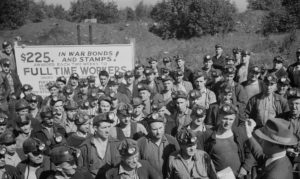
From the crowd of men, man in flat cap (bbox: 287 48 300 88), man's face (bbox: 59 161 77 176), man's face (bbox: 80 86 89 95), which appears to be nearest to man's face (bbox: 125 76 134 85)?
the crowd of men

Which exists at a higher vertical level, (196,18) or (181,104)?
(196,18)

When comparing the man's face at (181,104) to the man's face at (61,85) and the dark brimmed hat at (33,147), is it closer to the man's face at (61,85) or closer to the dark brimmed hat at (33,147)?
the dark brimmed hat at (33,147)

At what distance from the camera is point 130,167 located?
410 cm

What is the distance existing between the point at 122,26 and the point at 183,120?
84.2 ft

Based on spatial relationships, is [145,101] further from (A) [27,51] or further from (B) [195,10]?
(B) [195,10]

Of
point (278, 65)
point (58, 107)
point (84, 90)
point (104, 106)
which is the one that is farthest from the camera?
point (278, 65)

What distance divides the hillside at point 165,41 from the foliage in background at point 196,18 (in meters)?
0.82

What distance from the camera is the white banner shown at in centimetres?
984

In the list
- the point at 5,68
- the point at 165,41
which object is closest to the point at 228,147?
the point at 5,68

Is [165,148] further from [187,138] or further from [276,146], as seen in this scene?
[276,146]

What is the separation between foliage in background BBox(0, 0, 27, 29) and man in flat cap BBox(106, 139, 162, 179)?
28.2 metres

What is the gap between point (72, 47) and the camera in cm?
990

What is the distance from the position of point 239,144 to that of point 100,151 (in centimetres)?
210

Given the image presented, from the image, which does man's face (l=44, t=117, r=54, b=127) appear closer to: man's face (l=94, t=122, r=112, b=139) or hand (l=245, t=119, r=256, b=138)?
man's face (l=94, t=122, r=112, b=139)
